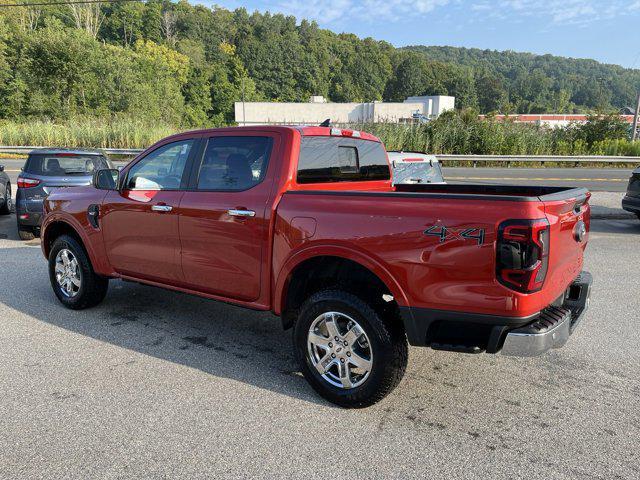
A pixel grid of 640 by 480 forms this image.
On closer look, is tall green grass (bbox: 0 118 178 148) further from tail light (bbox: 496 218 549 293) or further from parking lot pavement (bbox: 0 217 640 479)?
tail light (bbox: 496 218 549 293)

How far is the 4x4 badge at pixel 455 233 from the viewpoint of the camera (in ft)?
8.87

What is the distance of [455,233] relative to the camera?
9.09 feet

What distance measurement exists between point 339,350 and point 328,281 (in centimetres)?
52

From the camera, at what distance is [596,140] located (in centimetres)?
2597

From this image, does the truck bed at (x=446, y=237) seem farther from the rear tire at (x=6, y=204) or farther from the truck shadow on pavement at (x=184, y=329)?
the rear tire at (x=6, y=204)

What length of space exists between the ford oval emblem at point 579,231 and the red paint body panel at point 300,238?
0.05 meters

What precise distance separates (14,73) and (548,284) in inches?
2037

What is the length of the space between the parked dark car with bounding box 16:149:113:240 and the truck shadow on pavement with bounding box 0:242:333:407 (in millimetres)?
2503

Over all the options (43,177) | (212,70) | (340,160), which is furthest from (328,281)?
(212,70)

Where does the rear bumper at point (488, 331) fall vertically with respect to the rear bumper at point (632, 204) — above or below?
above

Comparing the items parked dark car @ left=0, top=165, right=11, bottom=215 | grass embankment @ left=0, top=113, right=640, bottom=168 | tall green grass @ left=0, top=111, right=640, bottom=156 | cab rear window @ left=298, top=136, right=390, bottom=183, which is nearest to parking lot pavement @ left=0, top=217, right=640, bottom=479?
cab rear window @ left=298, top=136, right=390, bottom=183

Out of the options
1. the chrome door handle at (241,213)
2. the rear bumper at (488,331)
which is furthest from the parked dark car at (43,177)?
the rear bumper at (488,331)

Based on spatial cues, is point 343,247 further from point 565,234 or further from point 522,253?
point 565,234

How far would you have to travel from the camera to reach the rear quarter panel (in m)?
2.71
